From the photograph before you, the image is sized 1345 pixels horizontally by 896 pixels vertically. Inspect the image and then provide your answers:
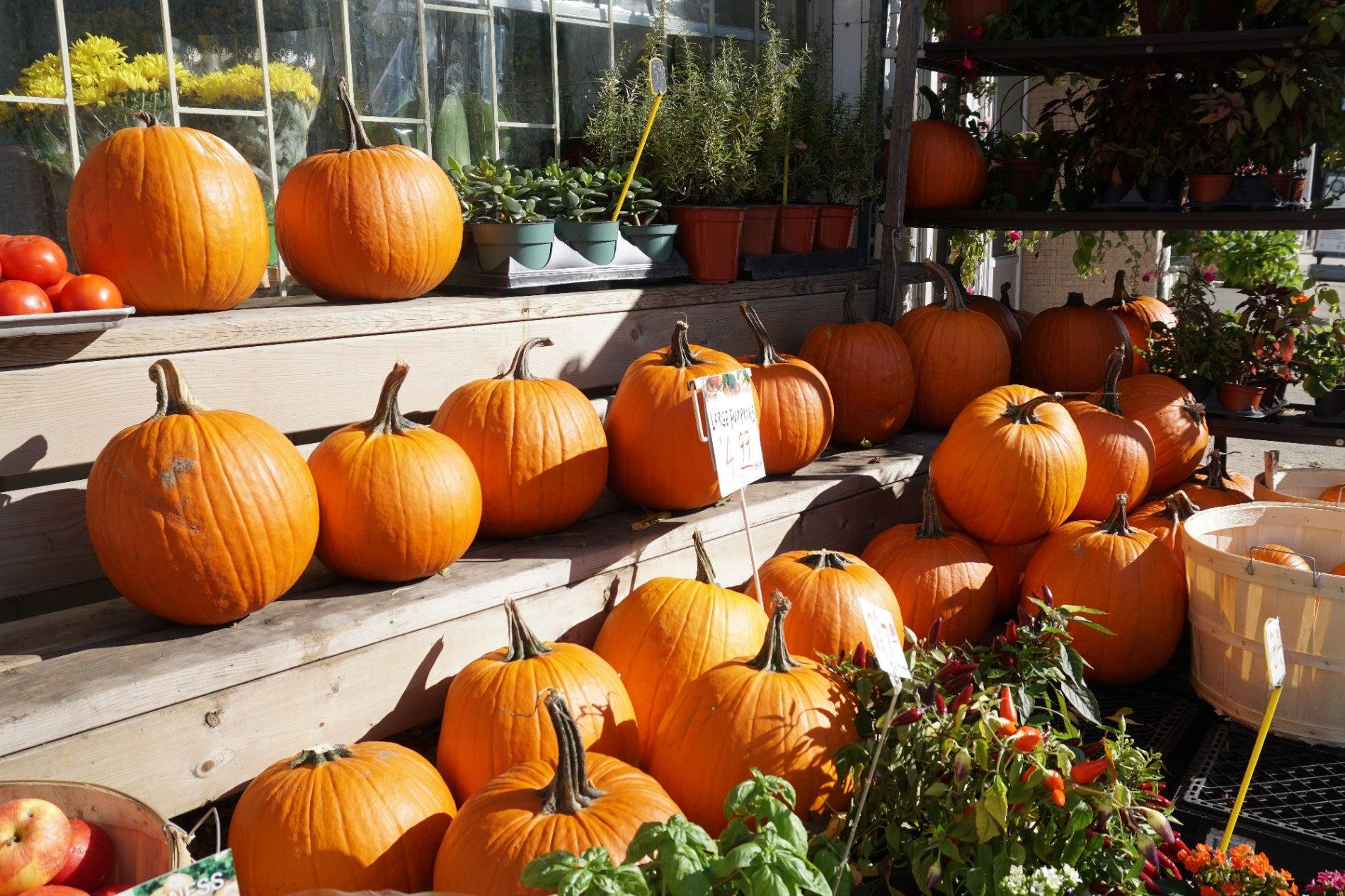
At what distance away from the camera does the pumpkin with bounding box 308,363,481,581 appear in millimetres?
2072

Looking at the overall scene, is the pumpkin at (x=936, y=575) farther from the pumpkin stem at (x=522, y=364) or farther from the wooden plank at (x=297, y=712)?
the pumpkin stem at (x=522, y=364)

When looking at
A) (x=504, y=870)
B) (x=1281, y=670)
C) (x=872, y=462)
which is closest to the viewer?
(x=504, y=870)

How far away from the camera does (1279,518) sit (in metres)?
2.71

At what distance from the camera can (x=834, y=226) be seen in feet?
12.3

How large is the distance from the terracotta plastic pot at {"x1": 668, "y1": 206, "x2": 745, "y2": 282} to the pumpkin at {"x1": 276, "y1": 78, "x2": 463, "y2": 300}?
89cm

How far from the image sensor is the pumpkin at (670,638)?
2148 mm

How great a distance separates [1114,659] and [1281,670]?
3.34ft

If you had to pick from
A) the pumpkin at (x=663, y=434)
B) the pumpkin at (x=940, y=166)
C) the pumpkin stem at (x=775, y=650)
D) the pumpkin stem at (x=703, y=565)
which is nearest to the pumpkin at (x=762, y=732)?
the pumpkin stem at (x=775, y=650)

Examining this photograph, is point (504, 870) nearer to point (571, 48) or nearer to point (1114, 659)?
point (1114, 659)

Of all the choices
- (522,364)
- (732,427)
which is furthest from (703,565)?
(522,364)

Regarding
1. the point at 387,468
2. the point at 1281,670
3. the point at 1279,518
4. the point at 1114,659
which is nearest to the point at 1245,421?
the point at 1279,518

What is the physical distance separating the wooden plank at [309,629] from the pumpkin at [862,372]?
1.82ft

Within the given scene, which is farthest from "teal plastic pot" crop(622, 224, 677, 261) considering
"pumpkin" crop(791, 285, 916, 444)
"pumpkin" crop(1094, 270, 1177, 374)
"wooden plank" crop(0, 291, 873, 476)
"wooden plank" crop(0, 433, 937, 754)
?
"pumpkin" crop(1094, 270, 1177, 374)

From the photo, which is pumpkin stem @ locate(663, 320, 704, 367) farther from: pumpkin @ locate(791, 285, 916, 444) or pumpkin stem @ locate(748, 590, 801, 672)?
pumpkin stem @ locate(748, 590, 801, 672)
